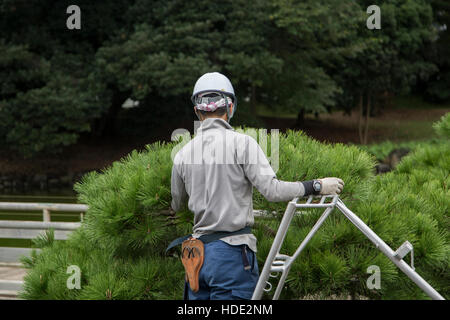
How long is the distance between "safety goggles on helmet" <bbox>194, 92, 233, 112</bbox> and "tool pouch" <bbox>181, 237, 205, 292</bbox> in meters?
0.62

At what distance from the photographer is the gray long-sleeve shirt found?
94.3 inches

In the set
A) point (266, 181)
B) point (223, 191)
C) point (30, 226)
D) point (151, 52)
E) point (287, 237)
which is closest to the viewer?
point (266, 181)

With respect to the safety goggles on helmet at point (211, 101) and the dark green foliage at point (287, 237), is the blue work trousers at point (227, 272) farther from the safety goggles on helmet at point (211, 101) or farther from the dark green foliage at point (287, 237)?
the safety goggles on helmet at point (211, 101)

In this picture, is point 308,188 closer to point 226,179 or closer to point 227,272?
point 226,179

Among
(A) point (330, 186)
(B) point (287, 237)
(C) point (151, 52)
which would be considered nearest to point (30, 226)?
(B) point (287, 237)

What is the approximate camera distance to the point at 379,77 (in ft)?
72.4

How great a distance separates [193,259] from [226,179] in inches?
16.1

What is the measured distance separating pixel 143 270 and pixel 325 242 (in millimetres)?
1011

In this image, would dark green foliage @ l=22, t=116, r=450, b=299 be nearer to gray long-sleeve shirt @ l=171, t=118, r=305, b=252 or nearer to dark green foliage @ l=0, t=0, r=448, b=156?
gray long-sleeve shirt @ l=171, t=118, r=305, b=252

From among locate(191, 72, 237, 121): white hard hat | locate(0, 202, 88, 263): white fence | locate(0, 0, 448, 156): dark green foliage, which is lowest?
locate(0, 202, 88, 263): white fence

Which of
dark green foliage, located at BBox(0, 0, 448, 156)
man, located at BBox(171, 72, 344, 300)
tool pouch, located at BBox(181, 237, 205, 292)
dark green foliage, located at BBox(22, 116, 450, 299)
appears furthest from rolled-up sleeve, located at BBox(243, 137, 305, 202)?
dark green foliage, located at BBox(0, 0, 448, 156)

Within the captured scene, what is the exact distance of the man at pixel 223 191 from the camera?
241 centimetres

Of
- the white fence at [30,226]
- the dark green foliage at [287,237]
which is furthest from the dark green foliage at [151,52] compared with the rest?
the dark green foliage at [287,237]

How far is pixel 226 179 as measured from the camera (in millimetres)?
2477
